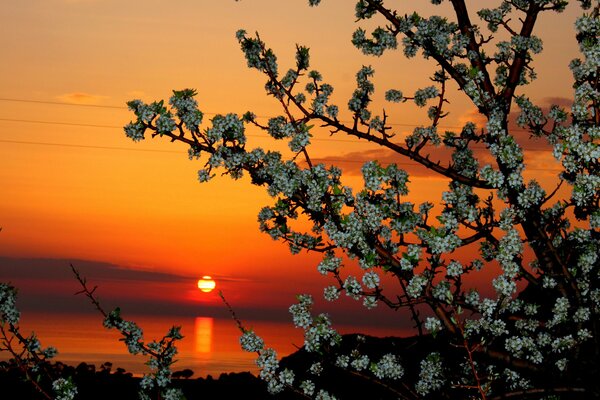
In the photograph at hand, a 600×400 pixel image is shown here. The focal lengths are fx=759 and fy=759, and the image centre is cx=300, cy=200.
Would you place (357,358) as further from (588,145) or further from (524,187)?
(588,145)

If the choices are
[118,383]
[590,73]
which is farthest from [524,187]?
[118,383]

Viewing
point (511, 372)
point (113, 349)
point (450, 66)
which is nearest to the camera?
point (511, 372)

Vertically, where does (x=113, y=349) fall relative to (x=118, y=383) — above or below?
above

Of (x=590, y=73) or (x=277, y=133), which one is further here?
(x=277, y=133)

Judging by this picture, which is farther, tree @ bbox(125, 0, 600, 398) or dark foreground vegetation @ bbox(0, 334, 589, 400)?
dark foreground vegetation @ bbox(0, 334, 589, 400)

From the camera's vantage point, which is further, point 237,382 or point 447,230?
point 237,382

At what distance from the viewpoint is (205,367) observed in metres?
72.8

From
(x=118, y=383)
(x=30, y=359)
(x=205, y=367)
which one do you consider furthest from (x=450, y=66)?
(x=205, y=367)

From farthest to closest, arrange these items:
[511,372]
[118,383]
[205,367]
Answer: [205,367], [118,383], [511,372]

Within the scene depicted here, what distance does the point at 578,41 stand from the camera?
9.09 metres

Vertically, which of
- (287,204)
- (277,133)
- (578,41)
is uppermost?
(578,41)

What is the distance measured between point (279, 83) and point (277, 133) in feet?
2.01

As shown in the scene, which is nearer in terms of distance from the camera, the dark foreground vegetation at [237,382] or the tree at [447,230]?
the tree at [447,230]

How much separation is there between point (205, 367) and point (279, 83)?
67006 millimetres
